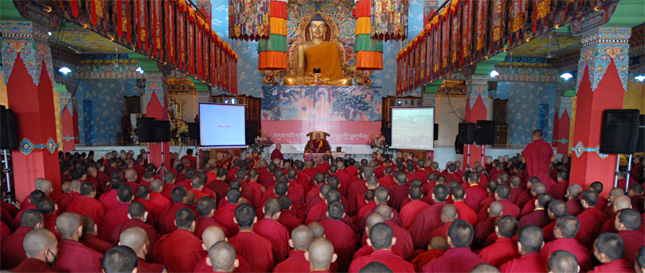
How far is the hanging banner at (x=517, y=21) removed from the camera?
6230 millimetres

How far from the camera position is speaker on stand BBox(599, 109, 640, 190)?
5195 millimetres

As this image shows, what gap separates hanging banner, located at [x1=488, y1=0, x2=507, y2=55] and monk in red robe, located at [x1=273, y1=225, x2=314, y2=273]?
5.61 metres

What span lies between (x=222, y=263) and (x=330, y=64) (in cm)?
1626

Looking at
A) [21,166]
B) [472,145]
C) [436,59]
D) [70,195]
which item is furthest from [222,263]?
[436,59]

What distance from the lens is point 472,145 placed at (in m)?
9.70

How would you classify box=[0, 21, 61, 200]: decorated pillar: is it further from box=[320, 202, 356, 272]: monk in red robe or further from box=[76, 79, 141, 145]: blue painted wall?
box=[76, 79, 141, 145]: blue painted wall

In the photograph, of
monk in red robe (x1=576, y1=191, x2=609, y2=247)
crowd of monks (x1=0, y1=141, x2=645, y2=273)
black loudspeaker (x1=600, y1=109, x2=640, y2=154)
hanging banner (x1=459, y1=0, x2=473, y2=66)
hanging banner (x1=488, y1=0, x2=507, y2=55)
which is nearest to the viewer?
crowd of monks (x1=0, y1=141, x2=645, y2=273)

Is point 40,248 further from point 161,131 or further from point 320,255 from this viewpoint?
point 161,131

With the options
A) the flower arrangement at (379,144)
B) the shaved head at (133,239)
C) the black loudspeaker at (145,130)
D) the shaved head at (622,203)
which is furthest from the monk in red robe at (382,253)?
the flower arrangement at (379,144)

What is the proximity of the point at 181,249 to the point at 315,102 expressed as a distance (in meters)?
13.6

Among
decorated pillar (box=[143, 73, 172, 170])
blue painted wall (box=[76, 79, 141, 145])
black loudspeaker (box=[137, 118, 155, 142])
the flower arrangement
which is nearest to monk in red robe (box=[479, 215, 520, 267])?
black loudspeaker (box=[137, 118, 155, 142])

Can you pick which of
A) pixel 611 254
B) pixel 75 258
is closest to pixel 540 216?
pixel 611 254

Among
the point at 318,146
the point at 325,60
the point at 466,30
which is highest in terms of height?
the point at 325,60

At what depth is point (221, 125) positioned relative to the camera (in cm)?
988
